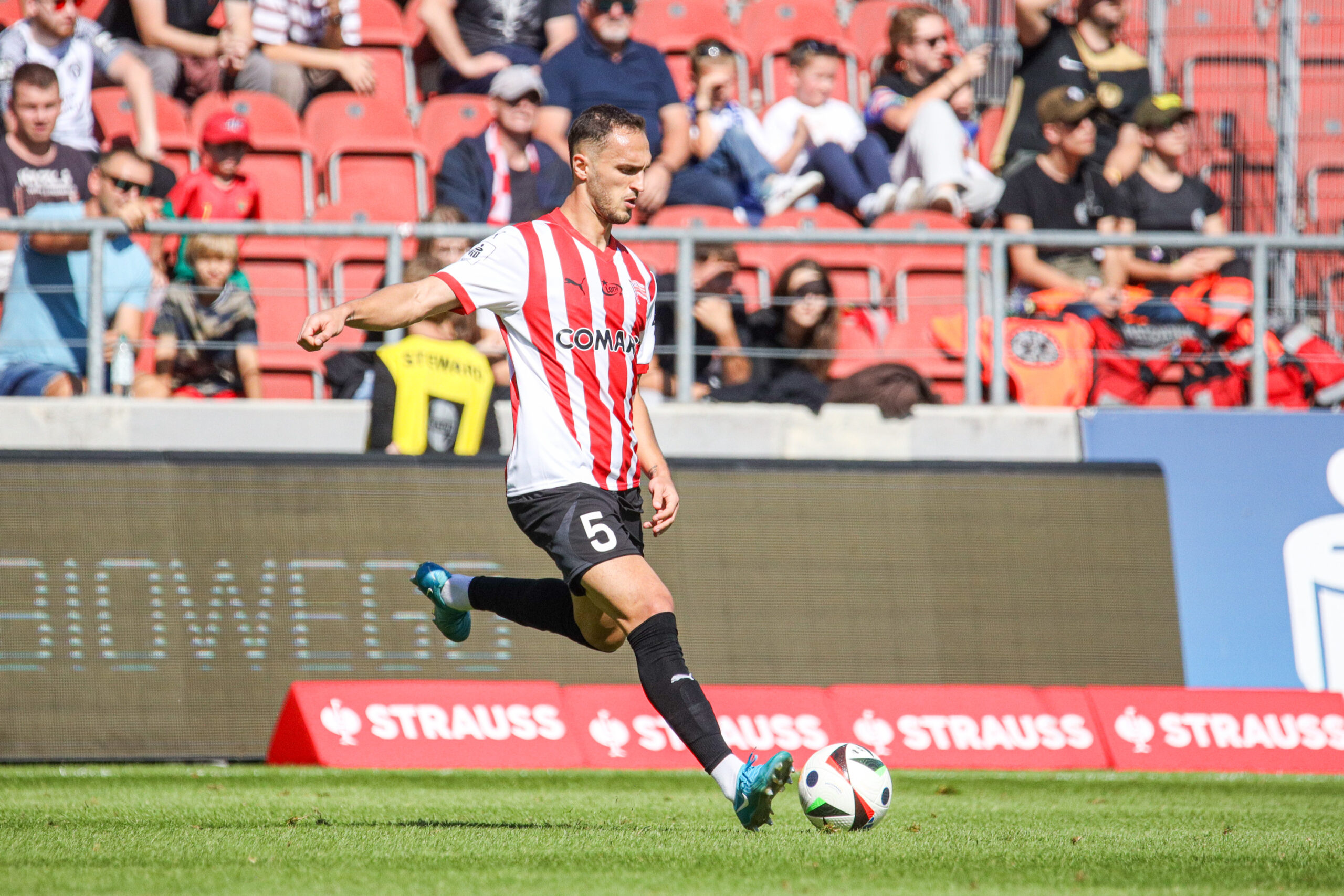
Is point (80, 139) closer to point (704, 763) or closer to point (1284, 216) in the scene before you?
point (704, 763)

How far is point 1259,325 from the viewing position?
10602mm

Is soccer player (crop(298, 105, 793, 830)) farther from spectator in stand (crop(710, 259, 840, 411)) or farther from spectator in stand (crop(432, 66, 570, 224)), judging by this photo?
spectator in stand (crop(432, 66, 570, 224))

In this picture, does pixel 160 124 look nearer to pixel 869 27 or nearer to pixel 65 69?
pixel 65 69

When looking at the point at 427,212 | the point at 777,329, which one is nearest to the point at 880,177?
the point at 777,329

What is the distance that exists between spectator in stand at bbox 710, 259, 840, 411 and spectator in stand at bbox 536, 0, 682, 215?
6.84ft

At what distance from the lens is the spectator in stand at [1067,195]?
11406mm

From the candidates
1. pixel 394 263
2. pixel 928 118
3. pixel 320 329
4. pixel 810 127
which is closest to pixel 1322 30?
pixel 928 118

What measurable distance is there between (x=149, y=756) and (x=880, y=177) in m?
7.38

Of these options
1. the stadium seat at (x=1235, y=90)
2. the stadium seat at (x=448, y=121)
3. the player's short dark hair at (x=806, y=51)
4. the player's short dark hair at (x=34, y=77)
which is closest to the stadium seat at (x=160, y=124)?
the player's short dark hair at (x=34, y=77)

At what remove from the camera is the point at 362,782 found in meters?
7.25

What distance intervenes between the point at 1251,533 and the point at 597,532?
6187 mm

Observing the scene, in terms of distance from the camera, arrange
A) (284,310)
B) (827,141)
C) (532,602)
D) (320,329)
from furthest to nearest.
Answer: (827,141), (284,310), (532,602), (320,329)

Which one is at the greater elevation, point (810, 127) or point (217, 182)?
point (810, 127)

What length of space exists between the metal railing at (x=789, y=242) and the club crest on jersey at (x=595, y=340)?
437 centimetres
